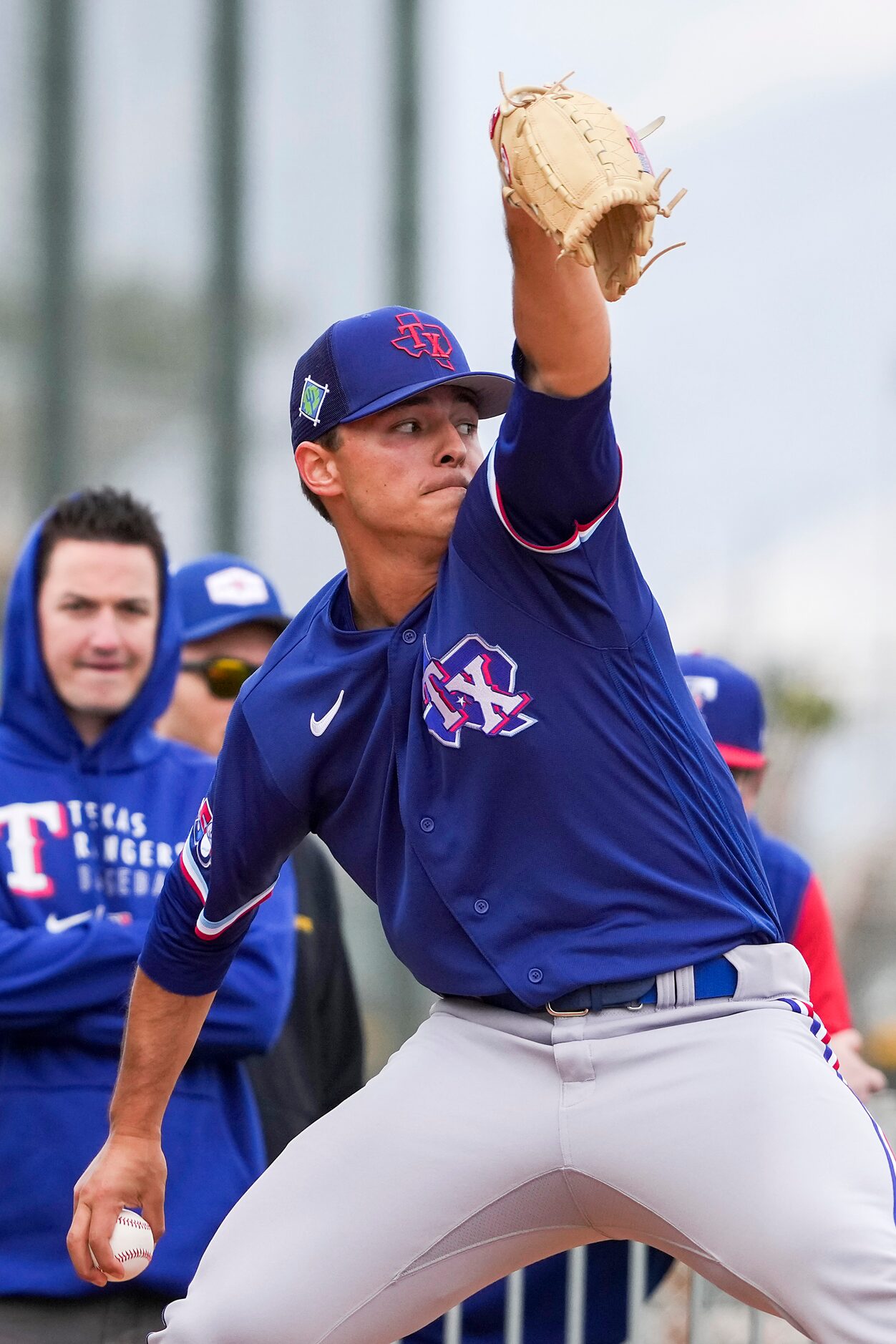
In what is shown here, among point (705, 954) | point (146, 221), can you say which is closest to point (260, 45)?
point (146, 221)

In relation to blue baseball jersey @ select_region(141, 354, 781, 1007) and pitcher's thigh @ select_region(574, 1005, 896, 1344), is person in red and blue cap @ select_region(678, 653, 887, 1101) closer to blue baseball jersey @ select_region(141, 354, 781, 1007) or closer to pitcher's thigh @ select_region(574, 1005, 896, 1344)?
blue baseball jersey @ select_region(141, 354, 781, 1007)

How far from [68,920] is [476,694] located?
1.34 meters

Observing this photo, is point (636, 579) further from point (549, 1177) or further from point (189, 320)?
point (189, 320)

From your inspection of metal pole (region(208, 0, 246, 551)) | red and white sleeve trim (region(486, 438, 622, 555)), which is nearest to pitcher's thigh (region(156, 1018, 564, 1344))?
red and white sleeve trim (region(486, 438, 622, 555))

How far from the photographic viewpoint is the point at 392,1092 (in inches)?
106

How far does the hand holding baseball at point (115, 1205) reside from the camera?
2.87 metres

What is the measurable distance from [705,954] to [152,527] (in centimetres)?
204

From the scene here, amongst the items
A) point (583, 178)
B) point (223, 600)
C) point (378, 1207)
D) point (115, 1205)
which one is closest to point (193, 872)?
point (115, 1205)

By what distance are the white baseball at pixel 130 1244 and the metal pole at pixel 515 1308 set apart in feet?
4.50

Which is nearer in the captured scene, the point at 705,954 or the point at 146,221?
the point at 705,954

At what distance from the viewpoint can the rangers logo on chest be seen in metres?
2.55

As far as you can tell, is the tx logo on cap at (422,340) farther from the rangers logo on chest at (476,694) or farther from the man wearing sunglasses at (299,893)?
the man wearing sunglasses at (299,893)

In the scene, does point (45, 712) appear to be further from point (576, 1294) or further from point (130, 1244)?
point (576, 1294)

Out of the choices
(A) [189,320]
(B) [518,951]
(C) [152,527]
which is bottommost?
(B) [518,951]
